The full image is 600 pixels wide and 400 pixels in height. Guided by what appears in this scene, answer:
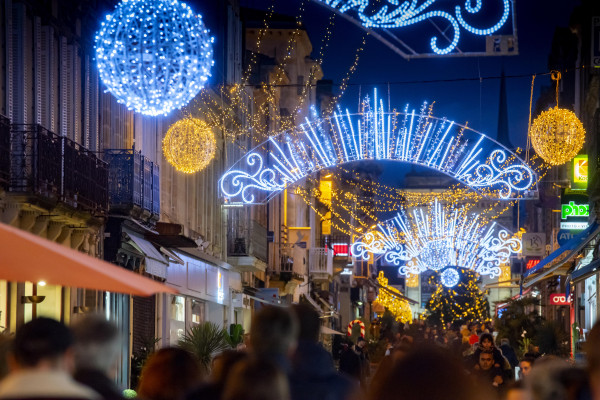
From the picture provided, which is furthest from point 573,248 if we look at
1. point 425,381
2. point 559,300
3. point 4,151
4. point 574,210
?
point 425,381

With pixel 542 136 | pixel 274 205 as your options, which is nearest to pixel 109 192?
pixel 542 136

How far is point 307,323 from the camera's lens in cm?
763

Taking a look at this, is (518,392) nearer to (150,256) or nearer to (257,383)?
(257,383)

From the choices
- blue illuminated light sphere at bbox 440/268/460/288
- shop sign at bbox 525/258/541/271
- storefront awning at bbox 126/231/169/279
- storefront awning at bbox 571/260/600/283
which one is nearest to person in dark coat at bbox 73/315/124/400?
storefront awning at bbox 126/231/169/279

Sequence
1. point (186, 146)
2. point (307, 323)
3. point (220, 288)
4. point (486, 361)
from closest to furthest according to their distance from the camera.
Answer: point (307, 323)
point (486, 361)
point (186, 146)
point (220, 288)

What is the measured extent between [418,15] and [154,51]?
3449 millimetres

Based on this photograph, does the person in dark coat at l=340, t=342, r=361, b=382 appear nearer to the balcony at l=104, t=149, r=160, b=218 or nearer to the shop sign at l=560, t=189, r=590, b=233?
the balcony at l=104, t=149, r=160, b=218

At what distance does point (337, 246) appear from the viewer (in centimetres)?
6388

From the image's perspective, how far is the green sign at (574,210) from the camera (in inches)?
1435

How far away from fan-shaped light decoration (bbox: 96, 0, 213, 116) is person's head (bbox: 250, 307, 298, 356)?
7.60 meters

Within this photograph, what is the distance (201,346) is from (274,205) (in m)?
24.0

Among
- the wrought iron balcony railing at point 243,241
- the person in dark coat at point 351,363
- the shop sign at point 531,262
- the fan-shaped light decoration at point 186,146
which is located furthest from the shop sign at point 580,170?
the shop sign at point 531,262

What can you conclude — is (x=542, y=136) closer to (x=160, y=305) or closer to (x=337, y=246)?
(x=160, y=305)

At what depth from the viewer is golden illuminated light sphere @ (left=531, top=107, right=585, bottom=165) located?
25.2 metres
